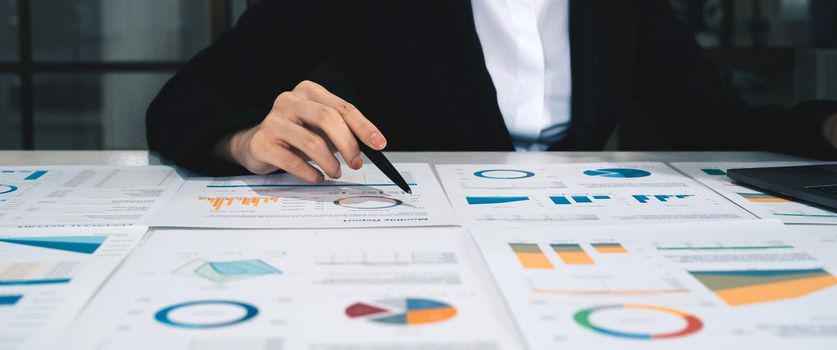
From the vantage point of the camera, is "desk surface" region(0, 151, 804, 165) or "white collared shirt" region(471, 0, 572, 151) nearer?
"desk surface" region(0, 151, 804, 165)

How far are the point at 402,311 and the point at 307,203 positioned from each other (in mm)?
275

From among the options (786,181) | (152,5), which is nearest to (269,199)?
(786,181)

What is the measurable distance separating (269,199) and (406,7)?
1.73ft

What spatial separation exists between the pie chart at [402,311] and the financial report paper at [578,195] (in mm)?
184

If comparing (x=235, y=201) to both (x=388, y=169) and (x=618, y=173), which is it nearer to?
(x=388, y=169)

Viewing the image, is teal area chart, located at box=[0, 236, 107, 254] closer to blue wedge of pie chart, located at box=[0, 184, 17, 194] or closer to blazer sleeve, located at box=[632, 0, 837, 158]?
blue wedge of pie chart, located at box=[0, 184, 17, 194]

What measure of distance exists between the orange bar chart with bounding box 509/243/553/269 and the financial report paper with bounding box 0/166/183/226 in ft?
0.86

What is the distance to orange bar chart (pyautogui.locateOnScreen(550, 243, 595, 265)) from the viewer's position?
1.64 ft

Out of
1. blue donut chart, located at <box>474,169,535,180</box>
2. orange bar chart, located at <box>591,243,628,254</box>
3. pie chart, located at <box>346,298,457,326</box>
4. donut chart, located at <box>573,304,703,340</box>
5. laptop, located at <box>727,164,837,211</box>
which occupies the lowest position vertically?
blue donut chart, located at <box>474,169,535,180</box>

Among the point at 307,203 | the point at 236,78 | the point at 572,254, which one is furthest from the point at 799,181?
the point at 236,78

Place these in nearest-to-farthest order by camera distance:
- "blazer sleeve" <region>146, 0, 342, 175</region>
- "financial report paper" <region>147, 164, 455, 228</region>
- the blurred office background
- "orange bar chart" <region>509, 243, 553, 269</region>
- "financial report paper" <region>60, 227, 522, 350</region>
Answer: "financial report paper" <region>60, 227, 522, 350</region>, "orange bar chart" <region>509, 243, 553, 269</region>, "financial report paper" <region>147, 164, 455, 228</region>, "blazer sleeve" <region>146, 0, 342, 175</region>, the blurred office background

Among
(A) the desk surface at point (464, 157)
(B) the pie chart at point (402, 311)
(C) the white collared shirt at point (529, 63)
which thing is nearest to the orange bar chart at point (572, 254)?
(B) the pie chart at point (402, 311)

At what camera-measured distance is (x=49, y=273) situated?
0.47 m

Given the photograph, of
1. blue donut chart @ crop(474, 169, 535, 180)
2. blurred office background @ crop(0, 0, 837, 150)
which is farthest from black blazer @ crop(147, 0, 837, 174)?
blurred office background @ crop(0, 0, 837, 150)
